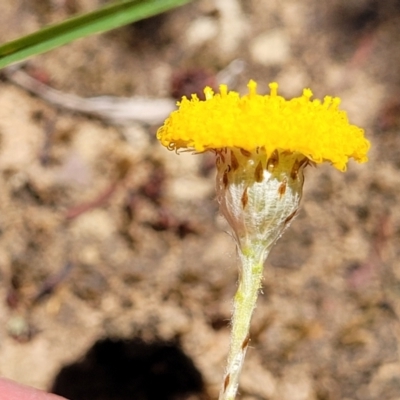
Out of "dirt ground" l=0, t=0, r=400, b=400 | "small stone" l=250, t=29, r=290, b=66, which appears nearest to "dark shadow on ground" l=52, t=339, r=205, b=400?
"dirt ground" l=0, t=0, r=400, b=400

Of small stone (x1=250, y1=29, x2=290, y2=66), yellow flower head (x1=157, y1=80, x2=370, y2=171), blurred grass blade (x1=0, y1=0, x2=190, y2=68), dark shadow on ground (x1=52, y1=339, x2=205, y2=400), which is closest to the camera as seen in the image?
yellow flower head (x1=157, y1=80, x2=370, y2=171)

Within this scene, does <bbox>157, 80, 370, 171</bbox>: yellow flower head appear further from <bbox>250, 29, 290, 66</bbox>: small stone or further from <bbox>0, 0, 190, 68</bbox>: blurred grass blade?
<bbox>250, 29, 290, 66</bbox>: small stone

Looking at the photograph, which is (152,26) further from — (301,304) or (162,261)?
(301,304)

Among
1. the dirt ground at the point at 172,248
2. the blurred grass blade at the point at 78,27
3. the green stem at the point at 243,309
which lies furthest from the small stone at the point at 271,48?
the green stem at the point at 243,309

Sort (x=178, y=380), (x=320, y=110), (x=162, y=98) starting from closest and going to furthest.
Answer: (x=320, y=110) < (x=178, y=380) < (x=162, y=98)

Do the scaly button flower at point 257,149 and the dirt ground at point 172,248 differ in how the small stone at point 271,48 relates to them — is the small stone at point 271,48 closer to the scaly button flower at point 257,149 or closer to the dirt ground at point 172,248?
the dirt ground at point 172,248

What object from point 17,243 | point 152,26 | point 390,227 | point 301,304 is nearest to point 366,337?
point 301,304
